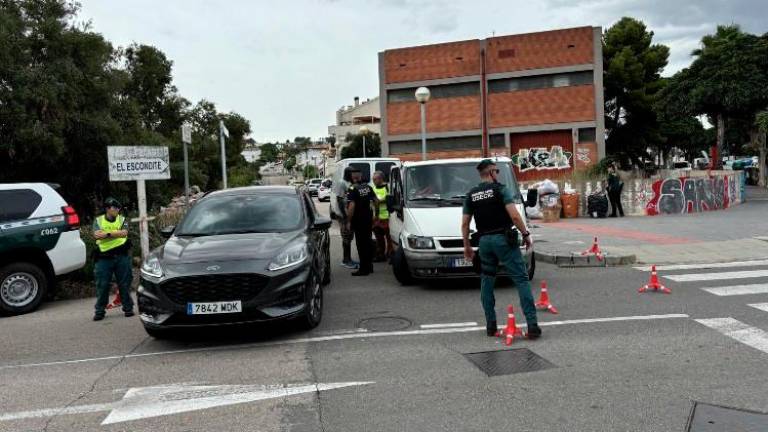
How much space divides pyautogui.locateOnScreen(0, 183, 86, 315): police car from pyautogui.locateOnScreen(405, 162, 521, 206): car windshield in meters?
5.26

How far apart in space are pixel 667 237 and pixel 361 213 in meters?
8.11

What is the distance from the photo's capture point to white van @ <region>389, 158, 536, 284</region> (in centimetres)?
919

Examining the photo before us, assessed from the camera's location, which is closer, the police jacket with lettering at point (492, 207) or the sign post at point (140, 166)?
the police jacket with lettering at point (492, 207)

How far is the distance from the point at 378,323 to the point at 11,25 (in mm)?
17350

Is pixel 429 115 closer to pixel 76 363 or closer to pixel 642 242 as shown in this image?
pixel 642 242

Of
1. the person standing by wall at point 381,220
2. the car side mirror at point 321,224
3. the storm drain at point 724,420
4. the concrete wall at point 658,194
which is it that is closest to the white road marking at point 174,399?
the storm drain at point 724,420

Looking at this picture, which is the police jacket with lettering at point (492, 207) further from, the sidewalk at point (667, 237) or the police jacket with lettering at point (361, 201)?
the sidewalk at point (667, 237)

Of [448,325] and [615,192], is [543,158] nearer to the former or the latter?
[615,192]

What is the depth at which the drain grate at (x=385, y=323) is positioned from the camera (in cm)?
733

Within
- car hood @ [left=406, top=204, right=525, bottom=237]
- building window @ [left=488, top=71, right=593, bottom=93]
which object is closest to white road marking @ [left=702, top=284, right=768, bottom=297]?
car hood @ [left=406, top=204, right=525, bottom=237]

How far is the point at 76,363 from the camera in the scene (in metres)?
6.42

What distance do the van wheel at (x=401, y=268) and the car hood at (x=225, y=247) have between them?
253cm

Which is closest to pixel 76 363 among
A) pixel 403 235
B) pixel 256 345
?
pixel 256 345

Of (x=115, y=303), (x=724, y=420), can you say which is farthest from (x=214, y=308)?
(x=724, y=420)
